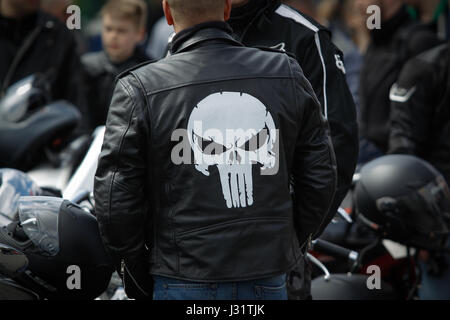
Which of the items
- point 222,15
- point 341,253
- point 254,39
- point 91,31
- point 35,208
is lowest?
point 91,31

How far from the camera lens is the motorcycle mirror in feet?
8.34

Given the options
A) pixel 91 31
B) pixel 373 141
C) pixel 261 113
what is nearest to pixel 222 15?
pixel 261 113

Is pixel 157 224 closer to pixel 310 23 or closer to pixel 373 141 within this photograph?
pixel 310 23

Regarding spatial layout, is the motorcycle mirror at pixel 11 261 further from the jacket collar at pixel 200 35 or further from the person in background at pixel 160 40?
the person in background at pixel 160 40

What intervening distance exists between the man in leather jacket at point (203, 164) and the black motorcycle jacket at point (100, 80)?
11.6ft

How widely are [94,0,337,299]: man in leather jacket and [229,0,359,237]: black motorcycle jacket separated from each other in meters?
0.58

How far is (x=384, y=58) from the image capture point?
5.41 metres

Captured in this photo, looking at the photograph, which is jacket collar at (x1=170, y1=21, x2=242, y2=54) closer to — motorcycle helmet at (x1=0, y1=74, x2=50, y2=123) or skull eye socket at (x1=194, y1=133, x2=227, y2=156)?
skull eye socket at (x1=194, y1=133, x2=227, y2=156)

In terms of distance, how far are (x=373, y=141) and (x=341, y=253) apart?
2.12 meters

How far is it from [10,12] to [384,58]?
282cm

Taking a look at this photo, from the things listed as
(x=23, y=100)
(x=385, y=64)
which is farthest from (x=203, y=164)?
(x=385, y=64)

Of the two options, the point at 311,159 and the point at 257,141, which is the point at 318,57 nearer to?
the point at 311,159

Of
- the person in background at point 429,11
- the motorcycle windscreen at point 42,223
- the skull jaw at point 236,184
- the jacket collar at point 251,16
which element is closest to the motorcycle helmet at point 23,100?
the motorcycle windscreen at point 42,223

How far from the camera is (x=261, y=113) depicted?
2281 mm
